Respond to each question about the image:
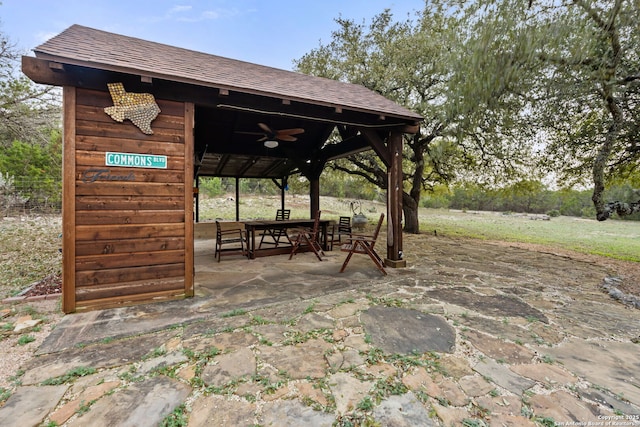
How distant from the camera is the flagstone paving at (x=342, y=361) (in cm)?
141

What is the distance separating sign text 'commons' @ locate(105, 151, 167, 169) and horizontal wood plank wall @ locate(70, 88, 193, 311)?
0.04 meters

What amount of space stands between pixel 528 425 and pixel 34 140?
10.4 meters

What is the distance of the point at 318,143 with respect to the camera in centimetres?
770

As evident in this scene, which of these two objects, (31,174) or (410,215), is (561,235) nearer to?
(410,215)

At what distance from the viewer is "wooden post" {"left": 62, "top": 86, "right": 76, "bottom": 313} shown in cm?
259

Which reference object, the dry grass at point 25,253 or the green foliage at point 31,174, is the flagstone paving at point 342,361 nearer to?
the dry grass at point 25,253

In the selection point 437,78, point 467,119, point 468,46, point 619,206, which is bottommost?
point 619,206

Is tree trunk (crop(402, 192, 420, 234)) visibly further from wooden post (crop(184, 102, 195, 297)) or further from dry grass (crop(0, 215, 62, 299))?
dry grass (crop(0, 215, 62, 299))

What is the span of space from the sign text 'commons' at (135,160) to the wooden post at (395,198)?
10.8ft

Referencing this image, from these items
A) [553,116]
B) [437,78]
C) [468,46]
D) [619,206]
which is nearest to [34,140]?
[468,46]

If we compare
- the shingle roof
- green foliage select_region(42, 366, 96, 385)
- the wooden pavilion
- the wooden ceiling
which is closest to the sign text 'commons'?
the wooden pavilion

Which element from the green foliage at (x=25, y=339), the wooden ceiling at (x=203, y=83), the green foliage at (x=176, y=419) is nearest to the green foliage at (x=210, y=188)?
the wooden ceiling at (x=203, y=83)

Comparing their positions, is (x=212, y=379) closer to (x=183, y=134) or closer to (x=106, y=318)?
(x=106, y=318)

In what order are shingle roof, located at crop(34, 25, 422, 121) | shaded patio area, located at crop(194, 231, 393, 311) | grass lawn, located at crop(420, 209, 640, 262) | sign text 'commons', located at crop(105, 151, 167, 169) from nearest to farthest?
shingle roof, located at crop(34, 25, 422, 121) < sign text 'commons', located at crop(105, 151, 167, 169) < shaded patio area, located at crop(194, 231, 393, 311) < grass lawn, located at crop(420, 209, 640, 262)
